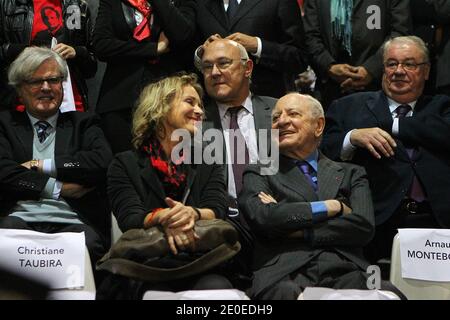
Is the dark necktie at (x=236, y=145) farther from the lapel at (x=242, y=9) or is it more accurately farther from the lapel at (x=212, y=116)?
the lapel at (x=242, y=9)

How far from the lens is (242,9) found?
17.3ft

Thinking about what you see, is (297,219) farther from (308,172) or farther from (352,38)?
(352,38)

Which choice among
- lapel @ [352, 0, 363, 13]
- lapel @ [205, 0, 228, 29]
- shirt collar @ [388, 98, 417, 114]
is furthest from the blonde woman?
lapel @ [352, 0, 363, 13]

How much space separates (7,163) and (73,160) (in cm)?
31

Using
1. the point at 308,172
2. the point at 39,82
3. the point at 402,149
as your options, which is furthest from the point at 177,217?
the point at 402,149

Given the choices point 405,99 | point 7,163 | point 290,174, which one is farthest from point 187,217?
point 405,99

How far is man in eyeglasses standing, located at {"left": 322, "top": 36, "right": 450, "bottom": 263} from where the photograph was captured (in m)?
4.68

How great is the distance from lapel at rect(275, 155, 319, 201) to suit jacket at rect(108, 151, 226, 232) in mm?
284

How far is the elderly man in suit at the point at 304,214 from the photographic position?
4.05 meters

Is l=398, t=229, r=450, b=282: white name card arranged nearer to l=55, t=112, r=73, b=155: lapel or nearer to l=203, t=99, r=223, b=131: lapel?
l=203, t=99, r=223, b=131: lapel

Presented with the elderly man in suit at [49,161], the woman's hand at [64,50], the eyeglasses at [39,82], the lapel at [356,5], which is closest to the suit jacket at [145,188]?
the elderly man in suit at [49,161]

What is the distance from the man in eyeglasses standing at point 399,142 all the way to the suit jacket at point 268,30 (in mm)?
400

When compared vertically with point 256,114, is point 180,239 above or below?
below

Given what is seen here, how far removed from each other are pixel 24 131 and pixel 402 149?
1908 mm
